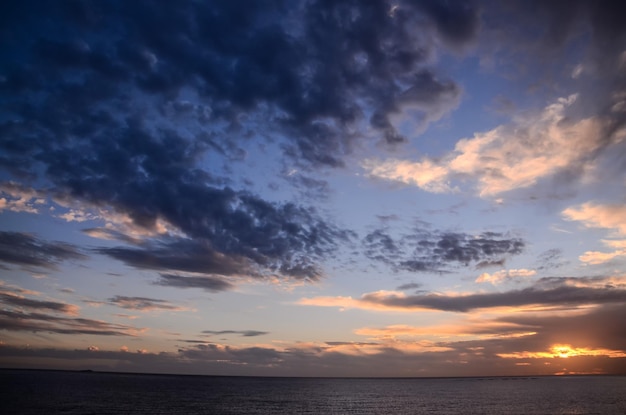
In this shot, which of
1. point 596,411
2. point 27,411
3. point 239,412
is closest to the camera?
point 27,411

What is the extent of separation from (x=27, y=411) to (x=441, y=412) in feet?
321

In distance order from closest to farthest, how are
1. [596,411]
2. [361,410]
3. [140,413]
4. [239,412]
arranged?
[140,413] → [239,412] → [596,411] → [361,410]

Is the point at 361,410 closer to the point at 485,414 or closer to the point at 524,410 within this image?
the point at 485,414

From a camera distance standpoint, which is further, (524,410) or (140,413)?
(524,410)

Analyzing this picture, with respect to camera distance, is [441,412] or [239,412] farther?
[441,412]

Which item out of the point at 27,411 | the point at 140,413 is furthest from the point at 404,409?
the point at 27,411

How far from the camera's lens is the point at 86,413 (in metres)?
87.4

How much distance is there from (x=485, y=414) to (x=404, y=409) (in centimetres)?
2253

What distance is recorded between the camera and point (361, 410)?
11538 centimetres

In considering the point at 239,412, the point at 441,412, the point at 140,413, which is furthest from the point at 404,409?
the point at 140,413

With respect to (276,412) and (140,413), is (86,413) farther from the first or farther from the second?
(276,412)

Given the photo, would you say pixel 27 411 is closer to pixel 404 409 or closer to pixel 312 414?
pixel 312 414

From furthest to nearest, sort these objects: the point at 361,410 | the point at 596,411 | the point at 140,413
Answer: the point at 361,410, the point at 596,411, the point at 140,413

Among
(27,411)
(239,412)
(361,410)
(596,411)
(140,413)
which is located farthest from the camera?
(361,410)
